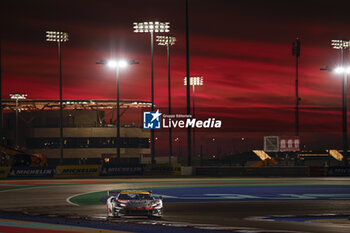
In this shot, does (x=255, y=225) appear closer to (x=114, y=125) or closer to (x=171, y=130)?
(x=171, y=130)

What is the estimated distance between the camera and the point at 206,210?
26.4 m

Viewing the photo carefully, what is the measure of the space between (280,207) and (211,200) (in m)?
5.01

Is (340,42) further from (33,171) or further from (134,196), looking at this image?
(134,196)

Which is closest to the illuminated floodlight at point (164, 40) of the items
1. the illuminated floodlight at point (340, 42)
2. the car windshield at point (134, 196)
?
the illuminated floodlight at point (340, 42)

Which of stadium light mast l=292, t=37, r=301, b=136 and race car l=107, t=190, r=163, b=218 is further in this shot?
stadium light mast l=292, t=37, r=301, b=136

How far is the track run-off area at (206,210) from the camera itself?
1875 centimetres

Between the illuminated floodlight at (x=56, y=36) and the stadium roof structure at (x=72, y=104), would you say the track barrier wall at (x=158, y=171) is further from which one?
the stadium roof structure at (x=72, y=104)

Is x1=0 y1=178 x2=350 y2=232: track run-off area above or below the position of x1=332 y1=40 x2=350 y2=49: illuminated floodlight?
below

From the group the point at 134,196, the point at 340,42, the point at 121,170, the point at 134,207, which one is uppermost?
the point at 340,42

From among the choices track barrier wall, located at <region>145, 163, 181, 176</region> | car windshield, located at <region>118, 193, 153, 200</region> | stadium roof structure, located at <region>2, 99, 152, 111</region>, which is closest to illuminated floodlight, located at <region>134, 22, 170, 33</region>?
track barrier wall, located at <region>145, 163, 181, 176</region>

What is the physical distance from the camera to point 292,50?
7456 cm

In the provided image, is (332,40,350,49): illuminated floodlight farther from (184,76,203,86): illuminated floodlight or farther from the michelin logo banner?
the michelin logo banner

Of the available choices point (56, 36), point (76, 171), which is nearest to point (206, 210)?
point (76, 171)

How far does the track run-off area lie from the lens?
61.5 ft
